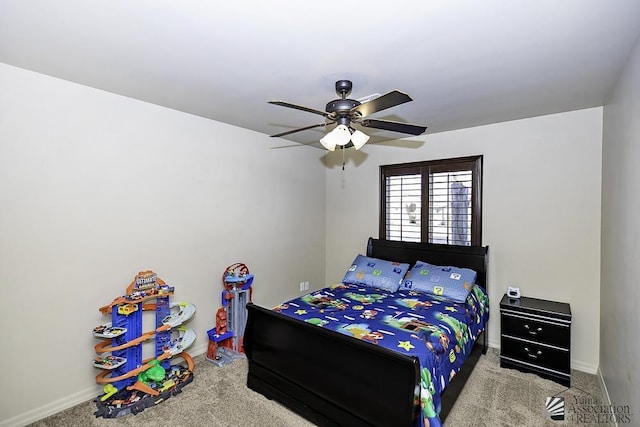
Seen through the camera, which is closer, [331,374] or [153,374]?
[331,374]

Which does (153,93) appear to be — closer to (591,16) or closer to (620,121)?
(591,16)

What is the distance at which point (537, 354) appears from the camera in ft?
9.53

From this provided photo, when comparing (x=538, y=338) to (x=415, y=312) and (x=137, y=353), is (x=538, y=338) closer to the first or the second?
(x=415, y=312)

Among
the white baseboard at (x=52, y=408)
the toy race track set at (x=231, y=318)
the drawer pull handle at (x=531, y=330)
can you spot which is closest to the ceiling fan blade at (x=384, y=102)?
the toy race track set at (x=231, y=318)

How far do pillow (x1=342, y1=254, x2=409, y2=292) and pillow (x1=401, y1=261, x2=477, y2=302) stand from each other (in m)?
0.10

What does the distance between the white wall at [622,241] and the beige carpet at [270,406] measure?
18.4 inches

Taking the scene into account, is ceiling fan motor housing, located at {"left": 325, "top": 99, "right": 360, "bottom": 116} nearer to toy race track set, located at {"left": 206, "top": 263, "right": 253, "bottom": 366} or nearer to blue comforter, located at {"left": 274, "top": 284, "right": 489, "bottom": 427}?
blue comforter, located at {"left": 274, "top": 284, "right": 489, "bottom": 427}

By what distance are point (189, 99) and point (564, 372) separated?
4242 millimetres

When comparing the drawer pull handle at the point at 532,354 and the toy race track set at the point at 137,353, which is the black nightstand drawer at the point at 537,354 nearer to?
the drawer pull handle at the point at 532,354

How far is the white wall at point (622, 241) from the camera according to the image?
1770mm

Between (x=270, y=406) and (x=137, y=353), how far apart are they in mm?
1255

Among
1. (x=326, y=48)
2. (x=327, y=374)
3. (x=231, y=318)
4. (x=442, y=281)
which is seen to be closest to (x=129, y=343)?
(x=231, y=318)

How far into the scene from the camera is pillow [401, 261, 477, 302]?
3.13 meters

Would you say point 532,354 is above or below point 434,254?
below
